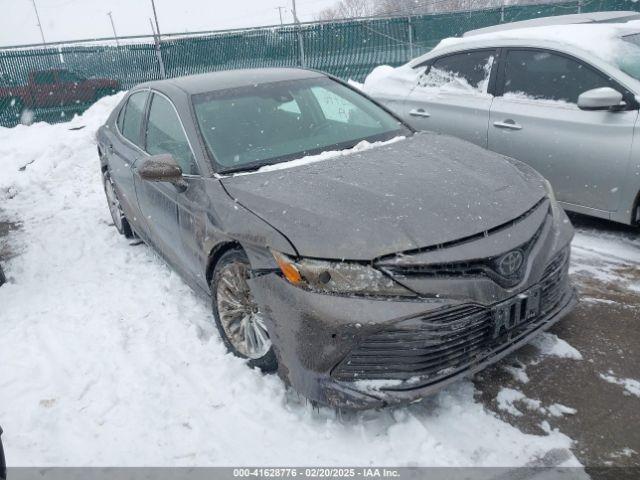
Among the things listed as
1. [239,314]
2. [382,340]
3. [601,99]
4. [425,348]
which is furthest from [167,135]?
[601,99]

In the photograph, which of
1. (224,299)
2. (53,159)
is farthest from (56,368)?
(53,159)

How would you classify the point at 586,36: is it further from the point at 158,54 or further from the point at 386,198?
the point at 158,54

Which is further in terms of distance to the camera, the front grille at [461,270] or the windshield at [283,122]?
the windshield at [283,122]

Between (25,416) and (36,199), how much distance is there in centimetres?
486

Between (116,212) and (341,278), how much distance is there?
3724 mm

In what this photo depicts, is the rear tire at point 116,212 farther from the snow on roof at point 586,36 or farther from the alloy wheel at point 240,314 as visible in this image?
the snow on roof at point 586,36

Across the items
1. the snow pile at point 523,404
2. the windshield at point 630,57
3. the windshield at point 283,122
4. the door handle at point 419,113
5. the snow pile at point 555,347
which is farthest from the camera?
the door handle at point 419,113

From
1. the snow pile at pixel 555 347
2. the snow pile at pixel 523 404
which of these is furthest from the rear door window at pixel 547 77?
the snow pile at pixel 523 404

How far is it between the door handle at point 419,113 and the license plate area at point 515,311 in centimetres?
313

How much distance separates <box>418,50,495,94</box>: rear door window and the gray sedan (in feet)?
5.48

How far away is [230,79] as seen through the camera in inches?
151

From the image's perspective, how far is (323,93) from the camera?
13.1ft

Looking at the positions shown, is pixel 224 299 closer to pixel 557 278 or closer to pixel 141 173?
pixel 141 173

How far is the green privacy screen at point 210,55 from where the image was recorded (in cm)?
1227
